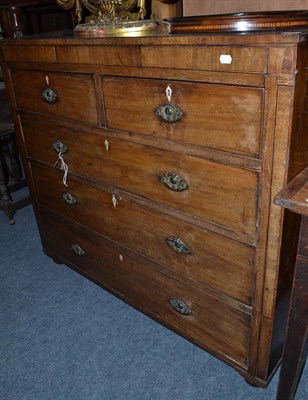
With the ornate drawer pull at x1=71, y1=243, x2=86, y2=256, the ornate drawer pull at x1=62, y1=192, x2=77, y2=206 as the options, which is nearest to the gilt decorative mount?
the ornate drawer pull at x1=62, y1=192, x2=77, y2=206

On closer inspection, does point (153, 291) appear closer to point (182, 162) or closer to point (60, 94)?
point (182, 162)

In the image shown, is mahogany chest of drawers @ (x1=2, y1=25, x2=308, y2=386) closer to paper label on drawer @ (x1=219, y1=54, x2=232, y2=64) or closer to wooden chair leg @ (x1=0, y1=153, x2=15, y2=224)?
paper label on drawer @ (x1=219, y1=54, x2=232, y2=64)

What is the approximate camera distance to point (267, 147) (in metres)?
0.96

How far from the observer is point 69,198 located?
5.72 feet

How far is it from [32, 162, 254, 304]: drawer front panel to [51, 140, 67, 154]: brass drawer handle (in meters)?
0.12

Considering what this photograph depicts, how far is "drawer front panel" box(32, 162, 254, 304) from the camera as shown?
3.99 ft

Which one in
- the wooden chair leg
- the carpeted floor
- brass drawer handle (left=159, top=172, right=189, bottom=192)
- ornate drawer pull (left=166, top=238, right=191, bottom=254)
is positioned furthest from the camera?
the wooden chair leg

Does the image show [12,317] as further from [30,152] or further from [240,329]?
[240,329]

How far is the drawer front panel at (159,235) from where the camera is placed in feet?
3.99

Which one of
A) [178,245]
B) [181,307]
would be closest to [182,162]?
[178,245]

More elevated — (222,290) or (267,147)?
(267,147)

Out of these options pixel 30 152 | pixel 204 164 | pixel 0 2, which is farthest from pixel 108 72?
pixel 0 2

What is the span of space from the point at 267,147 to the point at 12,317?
1.47 m

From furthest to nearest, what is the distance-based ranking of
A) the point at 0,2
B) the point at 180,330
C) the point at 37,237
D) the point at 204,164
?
the point at 0,2 → the point at 37,237 → the point at 180,330 → the point at 204,164
